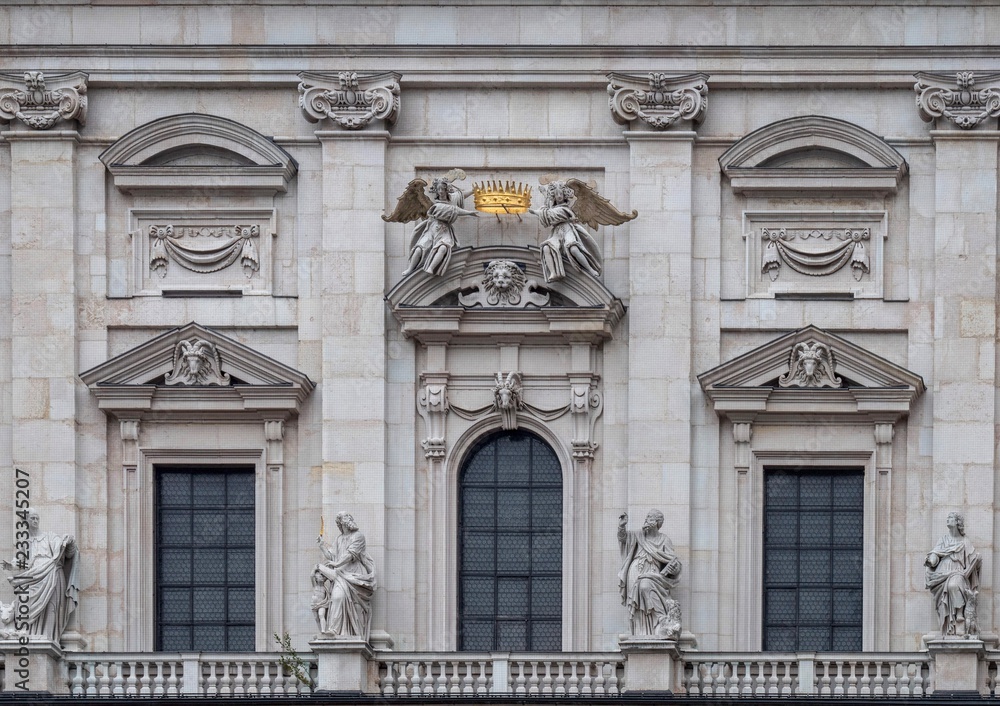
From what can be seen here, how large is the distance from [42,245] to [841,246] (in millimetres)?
9928

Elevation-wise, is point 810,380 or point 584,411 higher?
point 810,380

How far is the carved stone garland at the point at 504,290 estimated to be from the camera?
47219 millimetres

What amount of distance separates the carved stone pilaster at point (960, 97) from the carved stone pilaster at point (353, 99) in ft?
21.4

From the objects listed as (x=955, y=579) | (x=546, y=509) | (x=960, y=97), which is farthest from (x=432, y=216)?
(x=955, y=579)

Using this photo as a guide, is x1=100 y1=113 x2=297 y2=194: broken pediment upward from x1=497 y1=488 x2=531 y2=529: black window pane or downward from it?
upward

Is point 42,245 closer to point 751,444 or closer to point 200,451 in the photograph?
point 200,451

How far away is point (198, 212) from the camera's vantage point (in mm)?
47781

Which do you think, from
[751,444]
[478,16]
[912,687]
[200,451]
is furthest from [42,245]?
[912,687]

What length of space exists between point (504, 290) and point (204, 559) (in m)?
4.99

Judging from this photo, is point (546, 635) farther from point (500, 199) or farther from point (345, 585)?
point (500, 199)

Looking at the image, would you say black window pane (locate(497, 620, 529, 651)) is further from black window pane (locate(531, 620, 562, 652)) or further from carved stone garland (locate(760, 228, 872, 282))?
carved stone garland (locate(760, 228, 872, 282))

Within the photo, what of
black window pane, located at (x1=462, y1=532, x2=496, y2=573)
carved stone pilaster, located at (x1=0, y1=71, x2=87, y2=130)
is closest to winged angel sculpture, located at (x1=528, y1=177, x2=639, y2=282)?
black window pane, located at (x1=462, y1=532, x2=496, y2=573)

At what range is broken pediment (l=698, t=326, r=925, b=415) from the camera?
1843 inches

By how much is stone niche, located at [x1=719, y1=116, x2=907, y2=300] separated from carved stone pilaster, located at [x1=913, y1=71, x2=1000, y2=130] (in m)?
0.77
